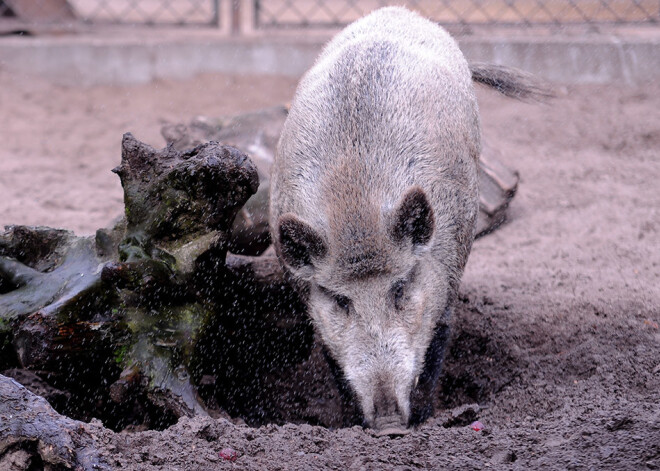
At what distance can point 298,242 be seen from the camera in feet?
11.7

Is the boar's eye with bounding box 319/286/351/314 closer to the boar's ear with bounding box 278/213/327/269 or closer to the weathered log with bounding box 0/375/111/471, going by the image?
the boar's ear with bounding box 278/213/327/269

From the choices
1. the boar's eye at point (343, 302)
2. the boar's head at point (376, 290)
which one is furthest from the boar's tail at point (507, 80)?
the boar's eye at point (343, 302)

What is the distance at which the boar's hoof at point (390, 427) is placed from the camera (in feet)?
10.2

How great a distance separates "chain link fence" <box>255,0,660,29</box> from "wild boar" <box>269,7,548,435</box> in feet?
11.1

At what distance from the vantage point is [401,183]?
12.0 ft

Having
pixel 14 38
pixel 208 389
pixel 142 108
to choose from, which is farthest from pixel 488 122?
pixel 14 38

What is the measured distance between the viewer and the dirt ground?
2594 mm

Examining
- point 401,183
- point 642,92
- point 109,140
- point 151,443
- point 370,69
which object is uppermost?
point 370,69

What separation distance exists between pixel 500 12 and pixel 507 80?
6.19 m

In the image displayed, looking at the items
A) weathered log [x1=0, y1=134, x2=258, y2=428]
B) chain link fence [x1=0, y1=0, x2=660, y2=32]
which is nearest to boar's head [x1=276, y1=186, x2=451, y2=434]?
weathered log [x1=0, y1=134, x2=258, y2=428]

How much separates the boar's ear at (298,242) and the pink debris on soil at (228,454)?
3.86ft

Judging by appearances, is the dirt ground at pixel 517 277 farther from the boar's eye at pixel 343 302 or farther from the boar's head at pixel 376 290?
the boar's eye at pixel 343 302

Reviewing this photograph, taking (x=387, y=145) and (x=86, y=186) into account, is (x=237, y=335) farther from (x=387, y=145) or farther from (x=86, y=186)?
(x=86, y=186)

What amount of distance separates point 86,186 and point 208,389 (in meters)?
3.69
